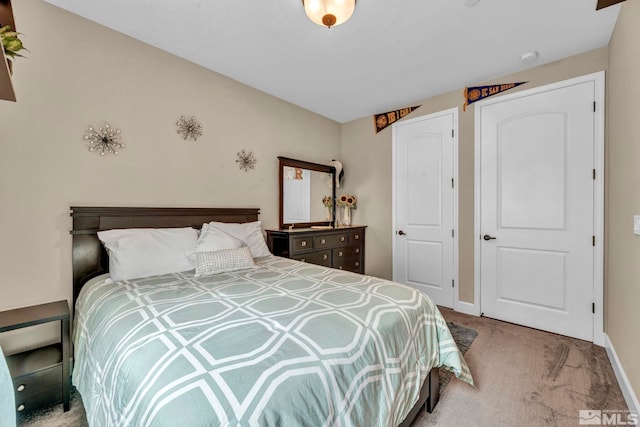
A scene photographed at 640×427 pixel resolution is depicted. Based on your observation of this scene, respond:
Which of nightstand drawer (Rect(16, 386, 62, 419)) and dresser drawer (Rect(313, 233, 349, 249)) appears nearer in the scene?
nightstand drawer (Rect(16, 386, 62, 419))

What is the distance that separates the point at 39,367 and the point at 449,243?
351 centimetres

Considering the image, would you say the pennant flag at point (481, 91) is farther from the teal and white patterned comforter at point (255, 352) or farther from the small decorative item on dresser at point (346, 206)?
the teal and white patterned comforter at point (255, 352)

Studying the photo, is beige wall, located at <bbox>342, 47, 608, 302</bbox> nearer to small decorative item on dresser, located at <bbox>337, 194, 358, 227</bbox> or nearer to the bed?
small decorative item on dresser, located at <bbox>337, 194, 358, 227</bbox>

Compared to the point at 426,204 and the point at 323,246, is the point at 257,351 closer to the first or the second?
the point at 323,246

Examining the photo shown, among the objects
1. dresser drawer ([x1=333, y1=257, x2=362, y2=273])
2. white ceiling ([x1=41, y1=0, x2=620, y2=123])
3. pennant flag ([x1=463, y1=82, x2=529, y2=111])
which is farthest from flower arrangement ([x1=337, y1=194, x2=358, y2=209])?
pennant flag ([x1=463, y1=82, x2=529, y2=111])

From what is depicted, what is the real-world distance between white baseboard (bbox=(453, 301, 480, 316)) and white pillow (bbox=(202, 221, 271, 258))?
2.23 metres

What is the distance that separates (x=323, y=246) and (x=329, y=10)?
89.6 inches

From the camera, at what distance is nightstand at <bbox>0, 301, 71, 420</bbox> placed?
144 centimetres

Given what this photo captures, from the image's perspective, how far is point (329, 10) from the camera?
1.54 m

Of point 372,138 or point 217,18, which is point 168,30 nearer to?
point 217,18

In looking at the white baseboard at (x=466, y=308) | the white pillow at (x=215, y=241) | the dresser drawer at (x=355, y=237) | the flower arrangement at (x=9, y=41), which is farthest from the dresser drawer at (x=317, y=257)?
the flower arrangement at (x=9, y=41)

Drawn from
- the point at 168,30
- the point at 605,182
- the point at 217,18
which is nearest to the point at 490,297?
the point at 605,182

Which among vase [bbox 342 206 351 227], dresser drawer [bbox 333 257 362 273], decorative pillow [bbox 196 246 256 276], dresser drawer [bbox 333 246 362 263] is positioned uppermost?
vase [bbox 342 206 351 227]

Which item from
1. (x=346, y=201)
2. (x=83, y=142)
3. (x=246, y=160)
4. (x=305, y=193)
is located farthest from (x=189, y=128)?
(x=346, y=201)
